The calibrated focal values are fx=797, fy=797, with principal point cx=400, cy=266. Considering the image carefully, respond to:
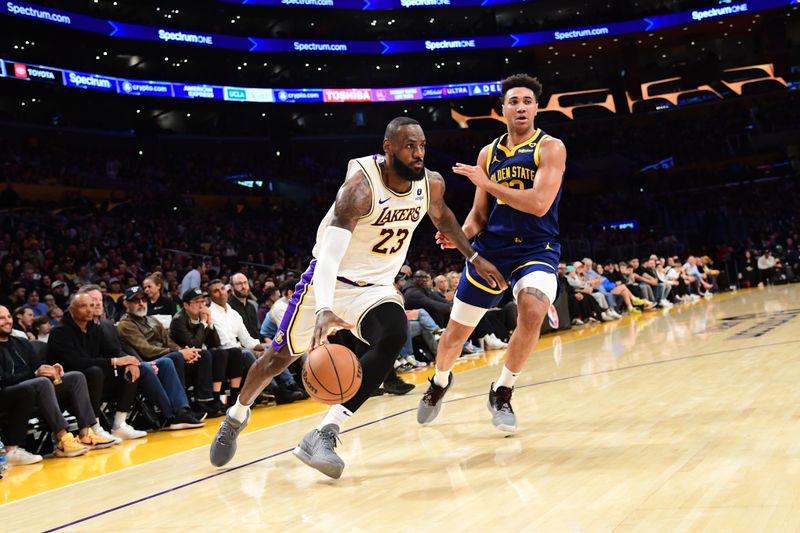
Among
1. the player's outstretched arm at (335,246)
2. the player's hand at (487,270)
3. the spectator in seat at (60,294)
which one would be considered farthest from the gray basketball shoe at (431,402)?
the spectator in seat at (60,294)

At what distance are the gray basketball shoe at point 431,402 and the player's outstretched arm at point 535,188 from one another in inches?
50.7

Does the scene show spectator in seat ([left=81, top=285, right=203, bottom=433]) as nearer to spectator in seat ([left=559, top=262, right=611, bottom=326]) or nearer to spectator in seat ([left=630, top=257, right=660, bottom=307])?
spectator in seat ([left=559, top=262, right=611, bottom=326])

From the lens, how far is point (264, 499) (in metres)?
3.72

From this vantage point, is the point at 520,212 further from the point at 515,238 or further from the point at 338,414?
the point at 338,414

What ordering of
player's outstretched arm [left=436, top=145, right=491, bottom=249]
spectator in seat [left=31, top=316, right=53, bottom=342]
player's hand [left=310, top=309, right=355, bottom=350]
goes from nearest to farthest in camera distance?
player's hand [left=310, top=309, right=355, bottom=350]
player's outstretched arm [left=436, top=145, right=491, bottom=249]
spectator in seat [left=31, top=316, right=53, bottom=342]

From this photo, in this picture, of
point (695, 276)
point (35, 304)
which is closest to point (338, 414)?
point (35, 304)

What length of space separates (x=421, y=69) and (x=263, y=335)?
1207 inches

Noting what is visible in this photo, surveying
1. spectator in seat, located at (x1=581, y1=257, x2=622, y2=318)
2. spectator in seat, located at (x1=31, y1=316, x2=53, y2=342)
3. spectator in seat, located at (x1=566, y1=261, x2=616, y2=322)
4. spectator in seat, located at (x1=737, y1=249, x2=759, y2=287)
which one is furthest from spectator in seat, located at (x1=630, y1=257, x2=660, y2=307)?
spectator in seat, located at (x1=31, y1=316, x2=53, y2=342)

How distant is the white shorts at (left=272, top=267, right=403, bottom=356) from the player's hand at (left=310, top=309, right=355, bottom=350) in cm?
51

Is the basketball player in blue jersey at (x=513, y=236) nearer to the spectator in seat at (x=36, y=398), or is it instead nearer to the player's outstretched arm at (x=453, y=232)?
the player's outstretched arm at (x=453, y=232)

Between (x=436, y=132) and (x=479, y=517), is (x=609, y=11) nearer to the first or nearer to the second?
(x=436, y=132)

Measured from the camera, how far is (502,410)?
4.92 metres

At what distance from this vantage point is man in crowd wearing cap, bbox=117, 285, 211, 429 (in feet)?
23.2

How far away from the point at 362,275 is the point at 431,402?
4.76 ft
